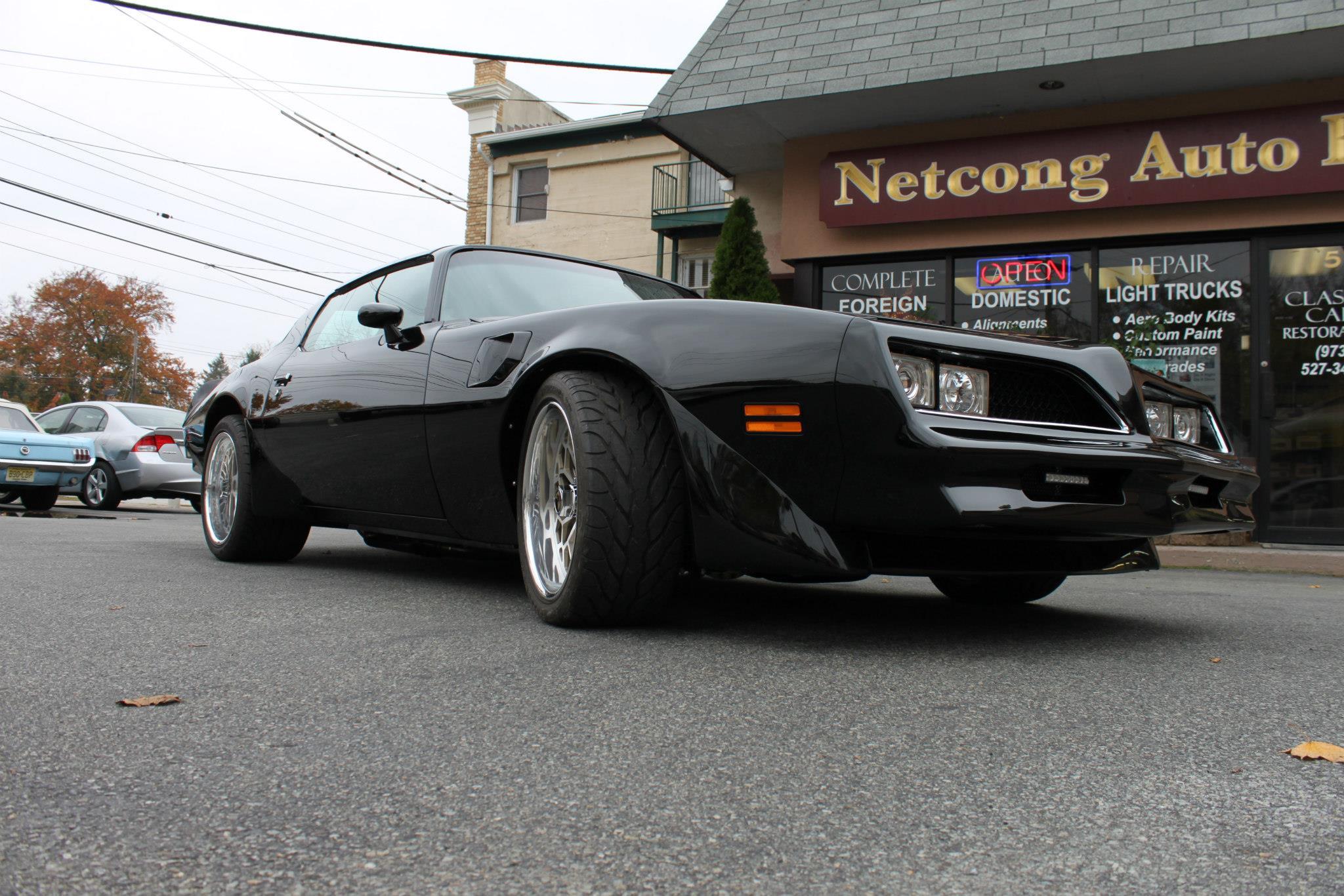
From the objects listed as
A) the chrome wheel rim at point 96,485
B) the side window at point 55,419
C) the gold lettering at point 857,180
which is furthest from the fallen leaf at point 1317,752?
the side window at point 55,419

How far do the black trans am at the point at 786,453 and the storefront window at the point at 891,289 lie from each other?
20.9 ft

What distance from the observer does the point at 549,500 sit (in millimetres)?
3053

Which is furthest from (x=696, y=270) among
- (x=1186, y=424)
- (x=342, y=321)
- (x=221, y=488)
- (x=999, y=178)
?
(x=1186, y=424)

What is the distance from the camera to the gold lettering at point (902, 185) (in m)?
9.62

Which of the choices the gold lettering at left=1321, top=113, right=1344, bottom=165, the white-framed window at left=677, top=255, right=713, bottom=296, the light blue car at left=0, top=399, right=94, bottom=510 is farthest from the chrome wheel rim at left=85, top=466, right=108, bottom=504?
the gold lettering at left=1321, top=113, right=1344, bottom=165

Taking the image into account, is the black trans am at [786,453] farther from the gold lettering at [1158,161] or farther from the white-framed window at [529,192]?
the white-framed window at [529,192]

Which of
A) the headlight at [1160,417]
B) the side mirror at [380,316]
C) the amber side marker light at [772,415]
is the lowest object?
the amber side marker light at [772,415]

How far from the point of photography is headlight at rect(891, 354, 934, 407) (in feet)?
8.13

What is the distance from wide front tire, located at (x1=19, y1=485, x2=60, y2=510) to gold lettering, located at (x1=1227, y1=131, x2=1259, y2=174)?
11701mm

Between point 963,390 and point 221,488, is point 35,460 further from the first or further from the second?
point 963,390

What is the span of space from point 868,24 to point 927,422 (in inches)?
306

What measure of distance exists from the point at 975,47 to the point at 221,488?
671 cm

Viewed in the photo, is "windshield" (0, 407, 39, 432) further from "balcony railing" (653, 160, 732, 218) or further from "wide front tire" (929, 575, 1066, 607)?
"wide front tire" (929, 575, 1066, 607)

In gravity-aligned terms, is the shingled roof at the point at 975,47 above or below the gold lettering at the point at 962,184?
above
